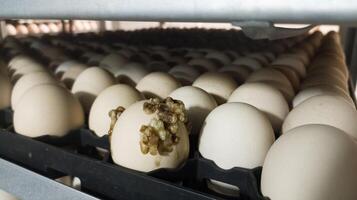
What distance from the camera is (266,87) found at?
78cm

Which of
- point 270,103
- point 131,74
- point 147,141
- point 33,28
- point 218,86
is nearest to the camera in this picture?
point 147,141

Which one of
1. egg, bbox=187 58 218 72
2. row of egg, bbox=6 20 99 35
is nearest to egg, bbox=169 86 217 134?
egg, bbox=187 58 218 72

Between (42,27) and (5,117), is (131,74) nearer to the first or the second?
(5,117)

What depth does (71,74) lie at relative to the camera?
1100 mm

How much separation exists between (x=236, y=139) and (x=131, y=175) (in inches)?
7.1

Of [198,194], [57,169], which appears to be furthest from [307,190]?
[57,169]

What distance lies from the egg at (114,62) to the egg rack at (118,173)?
488 millimetres

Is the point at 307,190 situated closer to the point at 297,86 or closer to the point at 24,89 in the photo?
the point at 297,86

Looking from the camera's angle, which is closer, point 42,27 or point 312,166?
point 312,166

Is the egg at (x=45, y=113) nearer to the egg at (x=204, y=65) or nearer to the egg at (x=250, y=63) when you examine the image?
the egg at (x=204, y=65)

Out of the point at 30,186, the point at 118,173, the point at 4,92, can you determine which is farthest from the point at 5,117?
the point at 118,173

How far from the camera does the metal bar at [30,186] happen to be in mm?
596

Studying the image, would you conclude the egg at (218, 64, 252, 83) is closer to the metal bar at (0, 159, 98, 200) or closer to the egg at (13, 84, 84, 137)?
the egg at (13, 84, 84, 137)

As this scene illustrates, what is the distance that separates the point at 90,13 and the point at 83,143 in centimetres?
37
